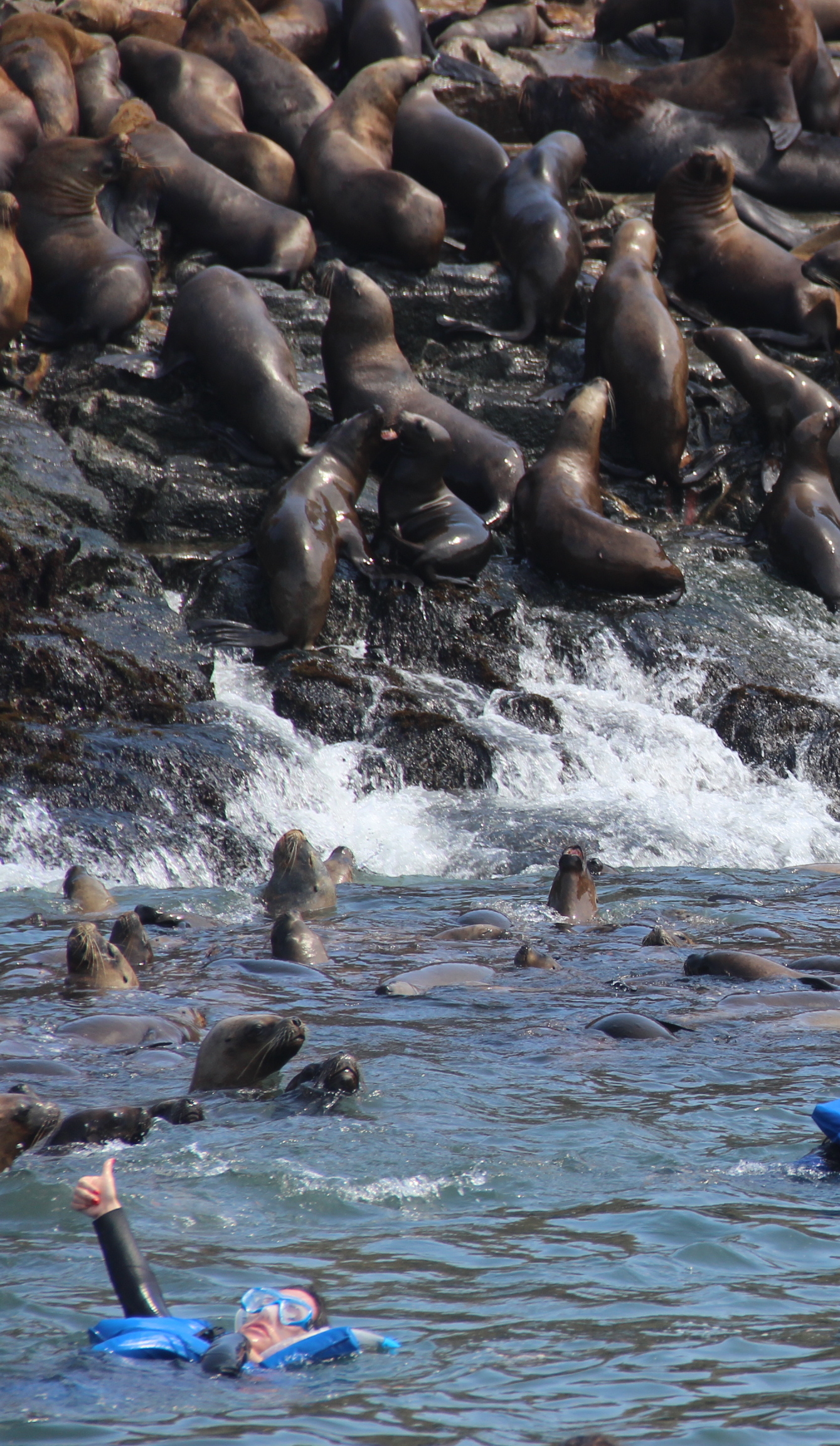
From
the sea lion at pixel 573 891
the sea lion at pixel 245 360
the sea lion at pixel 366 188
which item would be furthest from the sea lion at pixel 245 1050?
the sea lion at pixel 366 188

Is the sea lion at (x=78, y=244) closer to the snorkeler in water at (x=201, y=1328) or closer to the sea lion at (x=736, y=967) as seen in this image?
the sea lion at (x=736, y=967)

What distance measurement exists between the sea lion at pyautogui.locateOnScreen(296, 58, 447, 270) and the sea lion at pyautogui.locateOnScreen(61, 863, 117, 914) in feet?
24.6

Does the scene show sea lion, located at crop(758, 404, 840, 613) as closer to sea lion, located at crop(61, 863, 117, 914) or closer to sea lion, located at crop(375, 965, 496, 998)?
sea lion, located at crop(61, 863, 117, 914)

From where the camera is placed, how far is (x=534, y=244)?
12.4 metres

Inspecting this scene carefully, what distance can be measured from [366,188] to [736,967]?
29.2 ft

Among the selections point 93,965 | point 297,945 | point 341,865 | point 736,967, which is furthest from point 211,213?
point 736,967

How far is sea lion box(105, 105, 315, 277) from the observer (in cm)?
1216

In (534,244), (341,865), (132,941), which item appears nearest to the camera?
(132,941)

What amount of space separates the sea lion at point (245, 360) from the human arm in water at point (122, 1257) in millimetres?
8198

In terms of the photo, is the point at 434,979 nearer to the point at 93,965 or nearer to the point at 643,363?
the point at 93,965

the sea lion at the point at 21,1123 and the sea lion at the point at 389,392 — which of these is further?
the sea lion at the point at 389,392

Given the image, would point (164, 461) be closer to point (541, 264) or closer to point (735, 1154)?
point (541, 264)

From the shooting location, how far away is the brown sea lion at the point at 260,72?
1384cm

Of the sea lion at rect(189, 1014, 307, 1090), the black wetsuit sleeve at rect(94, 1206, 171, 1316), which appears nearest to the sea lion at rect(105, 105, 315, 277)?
the sea lion at rect(189, 1014, 307, 1090)
